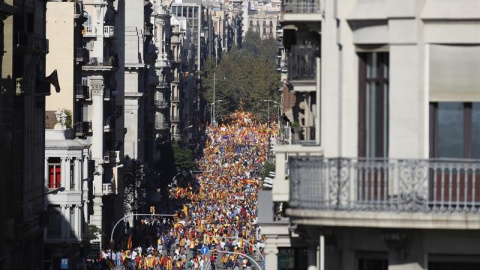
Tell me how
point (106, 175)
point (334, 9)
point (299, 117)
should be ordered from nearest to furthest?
point (334, 9) < point (299, 117) < point (106, 175)

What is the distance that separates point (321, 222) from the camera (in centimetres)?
2167

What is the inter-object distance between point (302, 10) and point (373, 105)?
7433 millimetres

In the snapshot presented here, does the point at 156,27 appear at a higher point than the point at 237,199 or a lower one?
higher

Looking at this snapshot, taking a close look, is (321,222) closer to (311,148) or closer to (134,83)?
(311,148)

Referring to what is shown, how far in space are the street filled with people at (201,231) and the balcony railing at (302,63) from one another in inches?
1224

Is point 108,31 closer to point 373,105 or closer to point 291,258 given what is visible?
point 291,258

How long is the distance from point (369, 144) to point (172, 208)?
12467 centimetres

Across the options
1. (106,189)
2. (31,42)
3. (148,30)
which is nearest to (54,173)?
(31,42)

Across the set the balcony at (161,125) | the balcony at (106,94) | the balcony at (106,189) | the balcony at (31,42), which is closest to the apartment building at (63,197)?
the balcony at (31,42)

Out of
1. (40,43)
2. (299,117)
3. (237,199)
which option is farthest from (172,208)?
(299,117)

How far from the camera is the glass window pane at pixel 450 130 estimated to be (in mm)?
21688

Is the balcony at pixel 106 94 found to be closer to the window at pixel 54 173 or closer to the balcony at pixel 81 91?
the balcony at pixel 81 91

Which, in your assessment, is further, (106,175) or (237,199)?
(237,199)

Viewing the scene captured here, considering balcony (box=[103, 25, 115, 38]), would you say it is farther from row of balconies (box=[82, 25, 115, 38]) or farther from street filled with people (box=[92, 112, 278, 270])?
street filled with people (box=[92, 112, 278, 270])
